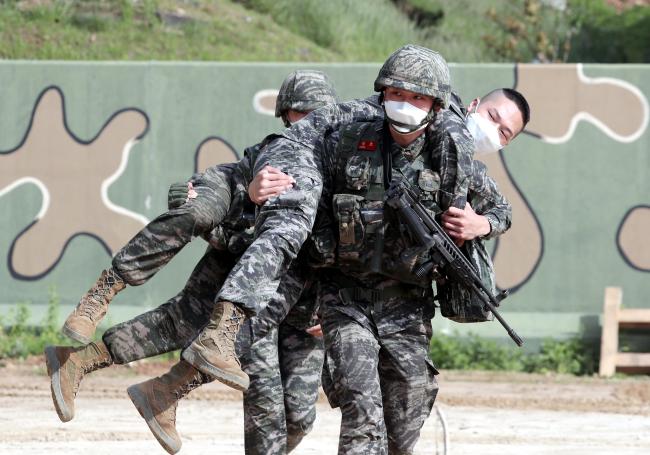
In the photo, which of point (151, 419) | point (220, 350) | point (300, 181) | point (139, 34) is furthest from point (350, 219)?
point (139, 34)

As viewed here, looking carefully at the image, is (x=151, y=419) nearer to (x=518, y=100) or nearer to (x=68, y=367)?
(x=68, y=367)

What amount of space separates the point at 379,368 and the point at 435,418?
3736mm

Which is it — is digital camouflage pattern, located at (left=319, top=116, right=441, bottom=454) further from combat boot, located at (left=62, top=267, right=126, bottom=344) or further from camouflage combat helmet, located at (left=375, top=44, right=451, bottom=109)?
combat boot, located at (left=62, top=267, right=126, bottom=344)

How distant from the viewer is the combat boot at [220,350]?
195 inches

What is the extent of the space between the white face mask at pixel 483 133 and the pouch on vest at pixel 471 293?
0.56 m

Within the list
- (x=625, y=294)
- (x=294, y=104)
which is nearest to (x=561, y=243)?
(x=625, y=294)

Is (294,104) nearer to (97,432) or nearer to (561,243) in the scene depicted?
(97,432)

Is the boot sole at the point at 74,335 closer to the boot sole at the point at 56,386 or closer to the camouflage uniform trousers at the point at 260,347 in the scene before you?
the boot sole at the point at 56,386

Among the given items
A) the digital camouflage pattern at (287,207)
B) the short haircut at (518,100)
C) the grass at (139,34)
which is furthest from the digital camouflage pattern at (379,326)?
the grass at (139,34)

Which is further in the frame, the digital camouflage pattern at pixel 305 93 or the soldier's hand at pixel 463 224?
the digital camouflage pattern at pixel 305 93

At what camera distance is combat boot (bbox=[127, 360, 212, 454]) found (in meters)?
5.68

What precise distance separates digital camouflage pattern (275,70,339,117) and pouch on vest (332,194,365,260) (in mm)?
1113

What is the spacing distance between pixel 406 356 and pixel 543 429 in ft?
12.2

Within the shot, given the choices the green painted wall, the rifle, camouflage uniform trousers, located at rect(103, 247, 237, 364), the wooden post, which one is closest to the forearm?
the rifle
